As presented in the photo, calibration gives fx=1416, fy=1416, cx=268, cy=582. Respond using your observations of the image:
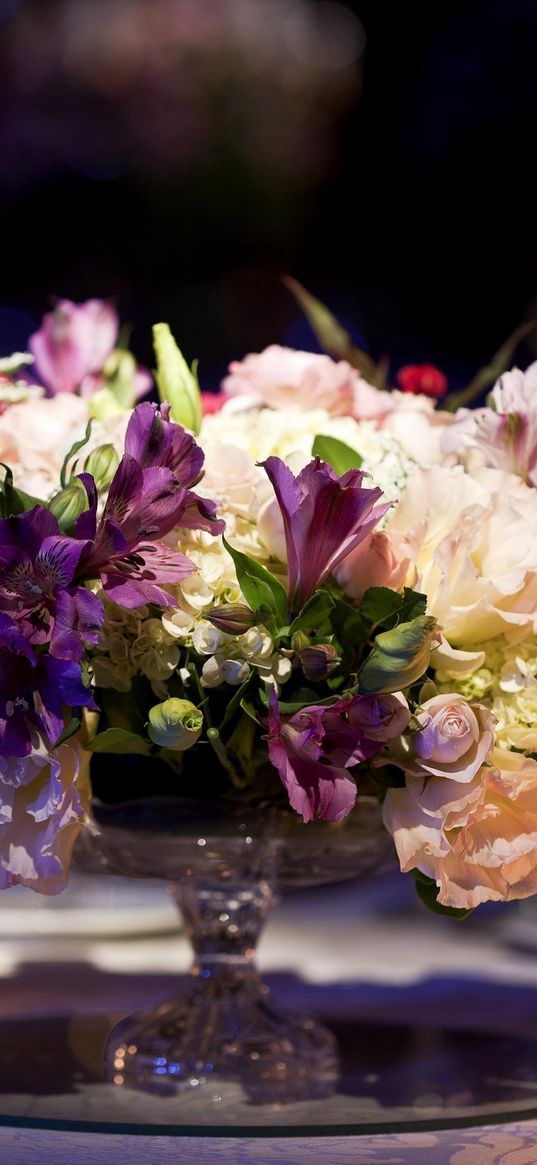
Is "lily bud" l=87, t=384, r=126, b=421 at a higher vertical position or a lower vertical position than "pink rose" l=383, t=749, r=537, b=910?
higher

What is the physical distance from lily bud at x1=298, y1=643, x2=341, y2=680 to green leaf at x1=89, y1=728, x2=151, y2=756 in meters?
0.08

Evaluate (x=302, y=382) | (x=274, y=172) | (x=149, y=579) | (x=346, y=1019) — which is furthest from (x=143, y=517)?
(x=274, y=172)

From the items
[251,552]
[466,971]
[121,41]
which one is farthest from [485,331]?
[251,552]

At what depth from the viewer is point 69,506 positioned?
0.51 metres

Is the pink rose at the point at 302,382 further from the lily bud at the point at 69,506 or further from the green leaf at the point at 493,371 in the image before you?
the lily bud at the point at 69,506

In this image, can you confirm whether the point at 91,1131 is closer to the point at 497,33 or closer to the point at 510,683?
the point at 510,683

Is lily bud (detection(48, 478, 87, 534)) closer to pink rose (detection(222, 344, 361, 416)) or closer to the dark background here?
pink rose (detection(222, 344, 361, 416))

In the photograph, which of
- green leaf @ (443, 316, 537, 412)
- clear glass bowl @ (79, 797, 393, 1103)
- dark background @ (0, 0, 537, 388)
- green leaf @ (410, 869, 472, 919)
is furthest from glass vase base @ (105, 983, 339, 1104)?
dark background @ (0, 0, 537, 388)

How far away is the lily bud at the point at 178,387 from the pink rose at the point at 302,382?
0.09 metres

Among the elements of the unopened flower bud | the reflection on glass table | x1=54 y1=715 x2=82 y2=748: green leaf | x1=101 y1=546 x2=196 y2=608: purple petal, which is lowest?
the reflection on glass table

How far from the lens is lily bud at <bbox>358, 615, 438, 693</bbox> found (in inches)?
18.7

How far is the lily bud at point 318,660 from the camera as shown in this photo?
0.49 m

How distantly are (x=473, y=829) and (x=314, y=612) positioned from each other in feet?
0.34

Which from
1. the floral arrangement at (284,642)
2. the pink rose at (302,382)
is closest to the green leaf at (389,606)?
the floral arrangement at (284,642)
